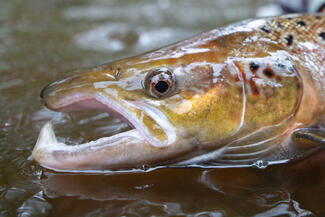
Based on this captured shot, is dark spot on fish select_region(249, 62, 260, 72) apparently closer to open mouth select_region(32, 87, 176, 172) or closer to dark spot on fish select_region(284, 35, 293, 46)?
dark spot on fish select_region(284, 35, 293, 46)

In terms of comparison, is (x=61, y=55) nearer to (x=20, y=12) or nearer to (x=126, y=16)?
(x=126, y=16)

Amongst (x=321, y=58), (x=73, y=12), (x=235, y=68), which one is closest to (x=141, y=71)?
(x=235, y=68)

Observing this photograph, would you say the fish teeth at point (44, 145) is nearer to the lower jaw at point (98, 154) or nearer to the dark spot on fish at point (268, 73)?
the lower jaw at point (98, 154)

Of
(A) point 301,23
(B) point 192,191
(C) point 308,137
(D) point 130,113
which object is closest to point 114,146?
(D) point 130,113

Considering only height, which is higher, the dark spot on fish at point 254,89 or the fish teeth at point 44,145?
the dark spot on fish at point 254,89

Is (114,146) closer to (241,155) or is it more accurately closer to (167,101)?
(167,101)

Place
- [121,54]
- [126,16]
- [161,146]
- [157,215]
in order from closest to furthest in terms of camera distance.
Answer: [157,215] < [161,146] < [121,54] < [126,16]

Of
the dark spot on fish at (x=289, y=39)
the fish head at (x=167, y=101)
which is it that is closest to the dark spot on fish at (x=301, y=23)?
the dark spot on fish at (x=289, y=39)
